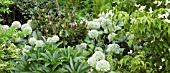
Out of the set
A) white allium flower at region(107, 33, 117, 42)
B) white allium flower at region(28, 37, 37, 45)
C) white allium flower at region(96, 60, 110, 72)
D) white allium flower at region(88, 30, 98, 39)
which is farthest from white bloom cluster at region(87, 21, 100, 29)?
white allium flower at region(96, 60, 110, 72)

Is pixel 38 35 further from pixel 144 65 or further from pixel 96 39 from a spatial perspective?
pixel 144 65

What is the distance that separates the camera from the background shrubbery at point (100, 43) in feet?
10.5

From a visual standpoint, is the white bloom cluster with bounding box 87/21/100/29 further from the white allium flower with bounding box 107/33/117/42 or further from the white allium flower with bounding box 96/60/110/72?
the white allium flower with bounding box 96/60/110/72

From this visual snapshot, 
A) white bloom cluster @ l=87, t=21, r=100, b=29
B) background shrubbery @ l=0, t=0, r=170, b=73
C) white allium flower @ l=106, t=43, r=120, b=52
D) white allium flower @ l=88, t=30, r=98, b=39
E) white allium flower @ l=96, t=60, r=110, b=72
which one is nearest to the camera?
background shrubbery @ l=0, t=0, r=170, b=73

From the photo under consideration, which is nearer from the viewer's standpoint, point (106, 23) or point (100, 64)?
point (100, 64)

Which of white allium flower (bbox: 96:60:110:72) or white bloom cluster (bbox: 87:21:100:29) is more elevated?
white bloom cluster (bbox: 87:21:100:29)

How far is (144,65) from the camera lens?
11.4ft

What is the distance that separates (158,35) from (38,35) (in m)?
1.78

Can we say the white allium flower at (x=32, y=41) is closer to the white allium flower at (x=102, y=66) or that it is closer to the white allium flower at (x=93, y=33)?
the white allium flower at (x=93, y=33)

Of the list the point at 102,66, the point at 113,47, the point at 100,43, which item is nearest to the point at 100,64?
the point at 102,66

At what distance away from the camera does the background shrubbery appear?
320cm

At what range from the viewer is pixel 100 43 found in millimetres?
4309

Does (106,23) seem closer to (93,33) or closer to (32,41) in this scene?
(93,33)

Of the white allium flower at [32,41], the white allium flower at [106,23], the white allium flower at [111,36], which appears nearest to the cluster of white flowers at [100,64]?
the white allium flower at [111,36]
